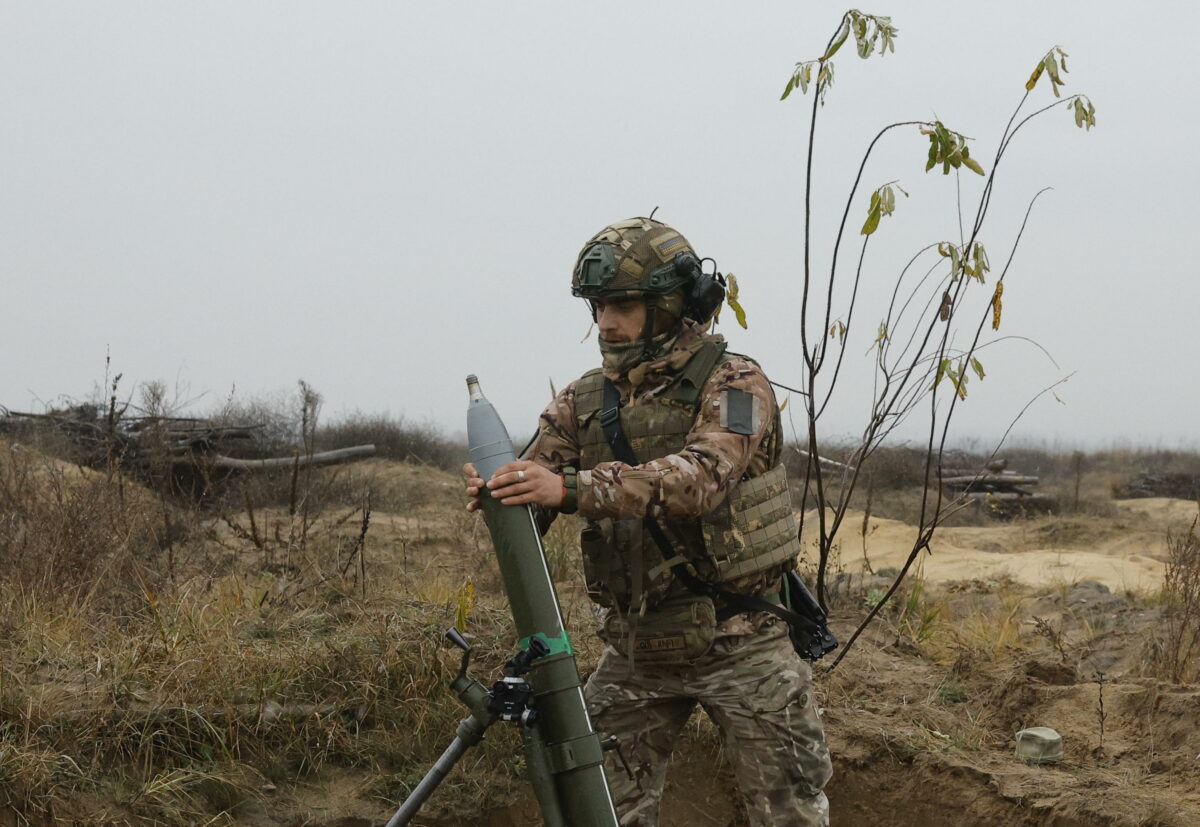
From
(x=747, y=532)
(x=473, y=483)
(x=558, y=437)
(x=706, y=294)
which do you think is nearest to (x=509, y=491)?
(x=473, y=483)

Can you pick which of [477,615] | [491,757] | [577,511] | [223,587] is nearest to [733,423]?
[577,511]

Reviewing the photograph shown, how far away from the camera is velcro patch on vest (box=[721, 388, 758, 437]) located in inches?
120

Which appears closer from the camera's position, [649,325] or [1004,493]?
[649,325]

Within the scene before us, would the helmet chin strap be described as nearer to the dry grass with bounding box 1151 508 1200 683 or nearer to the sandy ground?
the dry grass with bounding box 1151 508 1200 683

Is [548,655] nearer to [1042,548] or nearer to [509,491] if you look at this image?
[509,491]

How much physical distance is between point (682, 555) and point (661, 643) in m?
0.25

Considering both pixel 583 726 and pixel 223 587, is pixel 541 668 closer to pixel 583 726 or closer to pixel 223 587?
pixel 583 726

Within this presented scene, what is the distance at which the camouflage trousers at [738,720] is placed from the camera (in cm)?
317

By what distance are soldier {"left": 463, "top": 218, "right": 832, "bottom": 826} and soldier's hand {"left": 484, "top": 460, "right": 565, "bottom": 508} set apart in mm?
233

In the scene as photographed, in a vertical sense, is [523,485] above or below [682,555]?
above

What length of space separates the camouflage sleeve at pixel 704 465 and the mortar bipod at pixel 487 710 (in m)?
0.42

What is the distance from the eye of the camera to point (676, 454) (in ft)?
9.68

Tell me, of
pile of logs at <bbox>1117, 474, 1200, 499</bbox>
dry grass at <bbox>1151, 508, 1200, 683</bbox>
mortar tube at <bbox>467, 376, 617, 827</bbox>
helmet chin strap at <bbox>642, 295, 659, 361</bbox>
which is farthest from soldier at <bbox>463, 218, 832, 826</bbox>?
pile of logs at <bbox>1117, 474, 1200, 499</bbox>

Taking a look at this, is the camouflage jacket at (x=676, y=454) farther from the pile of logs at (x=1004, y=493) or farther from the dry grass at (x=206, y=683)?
the pile of logs at (x=1004, y=493)
